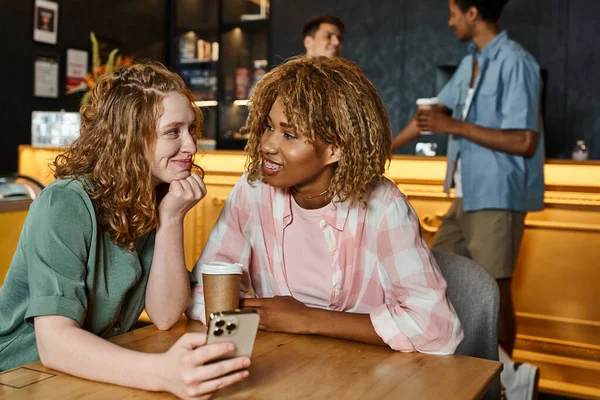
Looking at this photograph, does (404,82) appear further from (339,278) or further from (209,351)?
(209,351)

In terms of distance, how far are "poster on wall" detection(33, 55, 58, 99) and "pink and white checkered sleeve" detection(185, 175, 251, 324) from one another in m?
5.18

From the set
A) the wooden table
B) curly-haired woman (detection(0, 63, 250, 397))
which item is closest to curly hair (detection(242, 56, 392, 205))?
curly-haired woman (detection(0, 63, 250, 397))

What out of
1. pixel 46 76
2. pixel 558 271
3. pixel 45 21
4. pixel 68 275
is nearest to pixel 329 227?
pixel 68 275

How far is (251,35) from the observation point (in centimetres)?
745

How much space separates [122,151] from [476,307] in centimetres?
90

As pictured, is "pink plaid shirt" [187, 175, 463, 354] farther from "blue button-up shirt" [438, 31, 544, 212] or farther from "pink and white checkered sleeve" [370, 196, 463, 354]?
"blue button-up shirt" [438, 31, 544, 212]

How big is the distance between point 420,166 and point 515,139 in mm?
685

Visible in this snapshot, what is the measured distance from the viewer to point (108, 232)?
1.41 meters

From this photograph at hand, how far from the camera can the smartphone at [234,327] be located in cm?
97

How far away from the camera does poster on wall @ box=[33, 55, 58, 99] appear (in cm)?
628

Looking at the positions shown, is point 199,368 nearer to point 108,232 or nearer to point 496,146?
point 108,232

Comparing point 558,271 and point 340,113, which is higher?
point 340,113

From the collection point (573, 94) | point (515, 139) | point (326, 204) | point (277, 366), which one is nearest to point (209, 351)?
point (277, 366)

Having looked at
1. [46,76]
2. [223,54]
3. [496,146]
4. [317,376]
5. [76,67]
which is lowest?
[317,376]
